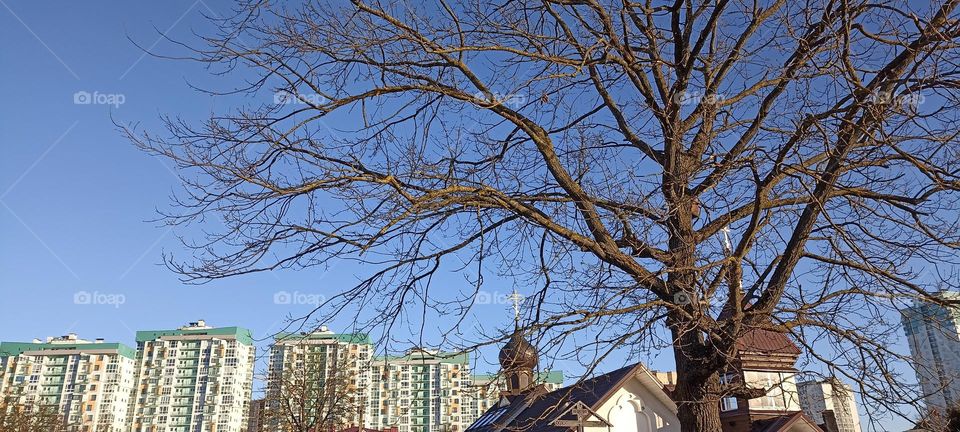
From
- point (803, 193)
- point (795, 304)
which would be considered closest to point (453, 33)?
point (803, 193)

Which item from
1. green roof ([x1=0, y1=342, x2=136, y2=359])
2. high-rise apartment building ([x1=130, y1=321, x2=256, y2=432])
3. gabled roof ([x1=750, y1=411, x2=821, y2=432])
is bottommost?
gabled roof ([x1=750, y1=411, x2=821, y2=432])

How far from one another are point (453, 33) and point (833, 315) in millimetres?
4020

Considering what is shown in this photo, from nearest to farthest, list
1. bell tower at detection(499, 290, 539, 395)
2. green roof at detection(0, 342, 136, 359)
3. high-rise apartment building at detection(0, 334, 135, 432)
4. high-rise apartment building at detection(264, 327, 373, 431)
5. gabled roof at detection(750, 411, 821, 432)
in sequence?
bell tower at detection(499, 290, 539, 395) < gabled roof at detection(750, 411, 821, 432) < high-rise apartment building at detection(264, 327, 373, 431) < high-rise apartment building at detection(0, 334, 135, 432) < green roof at detection(0, 342, 136, 359)

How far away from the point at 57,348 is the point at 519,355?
13018 cm

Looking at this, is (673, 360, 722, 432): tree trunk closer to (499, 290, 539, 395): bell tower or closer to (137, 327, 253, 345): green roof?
(499, 290, 539, 395): bell tower

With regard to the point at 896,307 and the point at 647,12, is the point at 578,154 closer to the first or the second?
the point at 647,12

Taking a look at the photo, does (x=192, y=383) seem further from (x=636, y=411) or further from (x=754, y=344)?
(x=754, y=344)

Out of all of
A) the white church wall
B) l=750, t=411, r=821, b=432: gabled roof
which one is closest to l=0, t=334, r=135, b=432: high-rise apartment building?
the white church wall

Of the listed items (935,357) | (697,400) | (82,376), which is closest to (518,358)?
(697,400)

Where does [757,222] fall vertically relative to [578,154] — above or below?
below

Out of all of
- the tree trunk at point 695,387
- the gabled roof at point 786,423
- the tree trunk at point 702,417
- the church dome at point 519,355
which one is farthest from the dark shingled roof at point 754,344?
the gabled roof at point 786,423

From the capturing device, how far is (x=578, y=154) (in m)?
6.50

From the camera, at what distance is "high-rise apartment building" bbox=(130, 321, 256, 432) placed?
366ft

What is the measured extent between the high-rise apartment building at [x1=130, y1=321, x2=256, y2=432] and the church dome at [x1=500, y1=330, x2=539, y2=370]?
4504 inches
